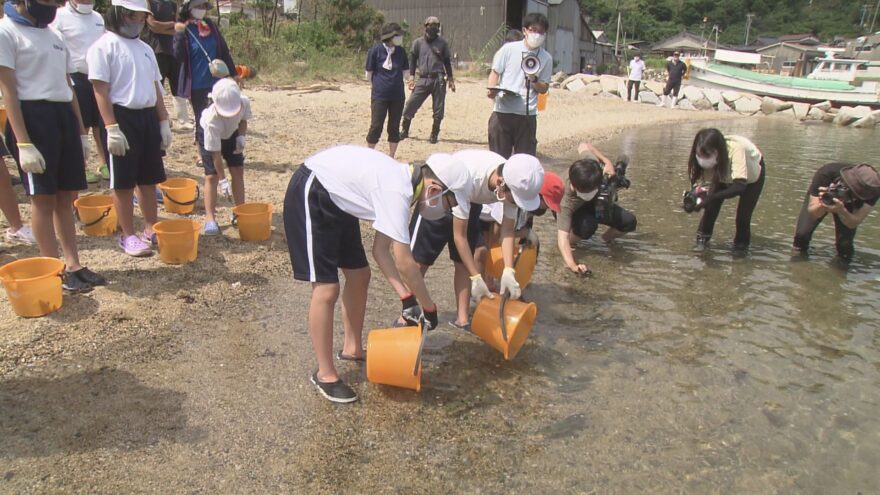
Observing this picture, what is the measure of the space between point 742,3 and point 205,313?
11184cm

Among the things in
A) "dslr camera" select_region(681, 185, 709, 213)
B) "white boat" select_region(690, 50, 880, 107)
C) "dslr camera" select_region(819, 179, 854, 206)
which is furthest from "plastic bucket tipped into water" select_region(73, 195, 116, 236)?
"white boat" select_region(690, 50, 880, 107)

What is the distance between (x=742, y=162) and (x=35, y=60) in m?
5.87

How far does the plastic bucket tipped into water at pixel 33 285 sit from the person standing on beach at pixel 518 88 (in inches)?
183

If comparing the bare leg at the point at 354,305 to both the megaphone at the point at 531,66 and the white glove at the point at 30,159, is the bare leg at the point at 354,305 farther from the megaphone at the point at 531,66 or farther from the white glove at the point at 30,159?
the megaphone at the point at 531,66

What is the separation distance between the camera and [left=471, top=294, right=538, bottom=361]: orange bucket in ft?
11.7

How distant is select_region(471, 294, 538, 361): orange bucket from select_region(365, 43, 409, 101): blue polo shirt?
5368mm

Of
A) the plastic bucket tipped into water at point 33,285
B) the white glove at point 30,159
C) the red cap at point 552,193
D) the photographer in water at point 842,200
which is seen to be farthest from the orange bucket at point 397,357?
the photographer in water at point 842,200

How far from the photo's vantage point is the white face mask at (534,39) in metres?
6.45

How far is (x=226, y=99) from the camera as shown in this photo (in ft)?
16.4

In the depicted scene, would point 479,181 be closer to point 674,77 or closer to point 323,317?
point 323,317

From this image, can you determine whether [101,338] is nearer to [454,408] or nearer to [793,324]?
[454,408]

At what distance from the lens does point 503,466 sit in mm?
2848

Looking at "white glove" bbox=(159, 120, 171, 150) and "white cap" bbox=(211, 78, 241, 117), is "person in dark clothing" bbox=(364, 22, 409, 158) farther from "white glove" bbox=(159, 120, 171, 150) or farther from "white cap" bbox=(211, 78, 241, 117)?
"white glove" bbox=(159, 120, 171, 150)

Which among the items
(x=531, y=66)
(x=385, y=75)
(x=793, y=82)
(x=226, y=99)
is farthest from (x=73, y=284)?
(x=793, y=82)
